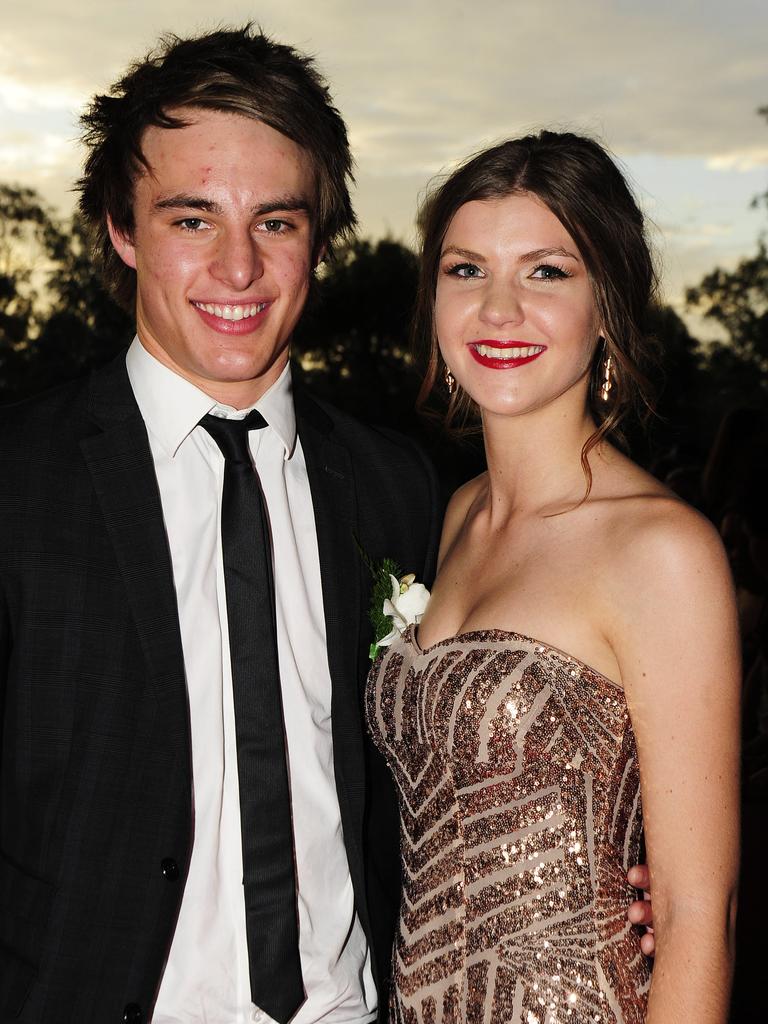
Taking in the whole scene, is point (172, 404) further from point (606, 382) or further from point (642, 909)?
point (642, 909)

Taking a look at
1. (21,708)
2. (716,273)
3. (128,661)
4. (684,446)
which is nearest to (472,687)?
(128,661)

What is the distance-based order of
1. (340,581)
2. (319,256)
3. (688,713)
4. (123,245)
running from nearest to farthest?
1. (688,713)
2. (340,581)
3. (123,245)
4. (319,256)

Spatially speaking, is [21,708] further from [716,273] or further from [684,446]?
[716,273]

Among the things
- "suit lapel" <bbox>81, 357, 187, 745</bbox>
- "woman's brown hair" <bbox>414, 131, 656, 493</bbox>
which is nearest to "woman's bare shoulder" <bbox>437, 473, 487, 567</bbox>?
"woman's brown hair" <bbox>414, 131, 656, 493</bbox>

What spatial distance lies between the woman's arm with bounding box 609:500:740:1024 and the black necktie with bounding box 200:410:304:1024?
0.74 metres

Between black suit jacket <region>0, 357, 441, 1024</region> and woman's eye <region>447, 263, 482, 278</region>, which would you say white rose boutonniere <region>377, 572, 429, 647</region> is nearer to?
black suit jacket <region>0, 357, 441, 1024</region>

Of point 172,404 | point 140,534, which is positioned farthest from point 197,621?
point 172,404

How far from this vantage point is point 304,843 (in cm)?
226

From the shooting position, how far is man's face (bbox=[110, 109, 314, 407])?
2.35 meters

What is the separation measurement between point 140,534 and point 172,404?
0.33m

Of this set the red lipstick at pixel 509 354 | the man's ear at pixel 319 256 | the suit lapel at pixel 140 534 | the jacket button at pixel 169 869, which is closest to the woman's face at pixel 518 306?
the red lipstick at pixel 509 354

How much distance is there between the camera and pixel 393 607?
8.21 ft

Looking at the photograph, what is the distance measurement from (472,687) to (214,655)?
1.82 ft

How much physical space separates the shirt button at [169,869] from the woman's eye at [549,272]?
1.50m
